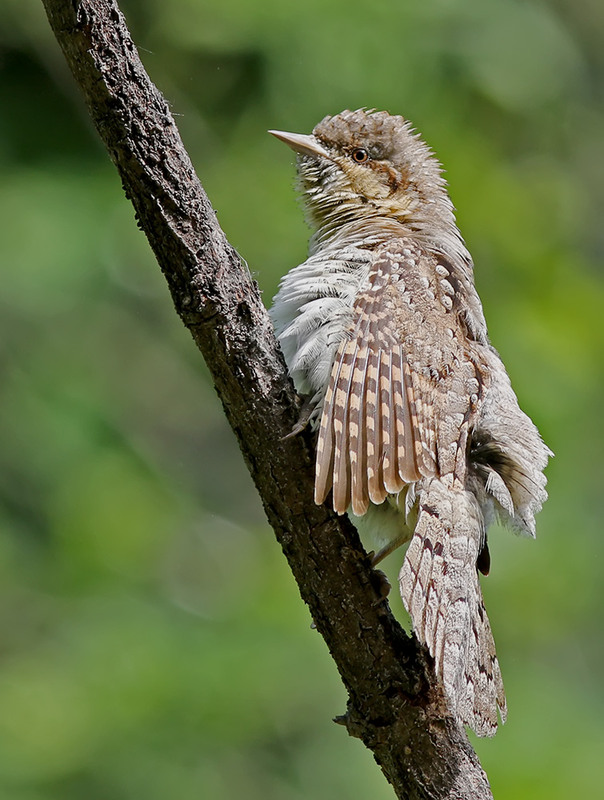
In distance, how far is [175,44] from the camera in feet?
22.4

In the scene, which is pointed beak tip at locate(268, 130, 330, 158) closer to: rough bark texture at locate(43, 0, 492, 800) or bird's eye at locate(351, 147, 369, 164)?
bird's eye at locate(351, 147, 369, 164)

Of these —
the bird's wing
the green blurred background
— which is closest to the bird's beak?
the bird's wing

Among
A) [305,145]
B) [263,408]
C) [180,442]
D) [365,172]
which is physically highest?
[180,442]

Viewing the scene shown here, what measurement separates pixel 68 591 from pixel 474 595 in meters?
3.26

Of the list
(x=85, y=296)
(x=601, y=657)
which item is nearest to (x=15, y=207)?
(x=85, y=296)

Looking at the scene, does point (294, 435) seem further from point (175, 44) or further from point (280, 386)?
point (175, 44)

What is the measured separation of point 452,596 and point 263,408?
758 mm

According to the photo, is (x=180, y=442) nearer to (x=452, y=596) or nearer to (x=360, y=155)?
(x=360, y=155)

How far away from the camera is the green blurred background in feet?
17.5

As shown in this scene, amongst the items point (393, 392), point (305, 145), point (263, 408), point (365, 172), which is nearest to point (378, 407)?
point (393, 392)

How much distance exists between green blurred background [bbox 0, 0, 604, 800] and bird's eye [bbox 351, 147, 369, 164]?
199 centimetres

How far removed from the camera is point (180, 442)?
24.7 ft

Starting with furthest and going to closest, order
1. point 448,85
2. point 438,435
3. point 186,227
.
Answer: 1. point 448,85
2. point 438,435
3. point 186,227

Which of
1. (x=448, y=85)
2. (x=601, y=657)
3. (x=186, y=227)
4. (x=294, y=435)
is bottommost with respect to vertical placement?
(x=294, y=435)
